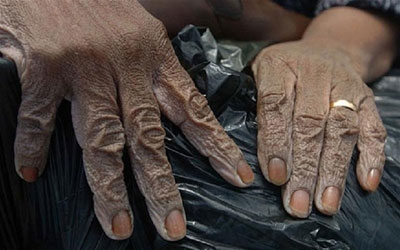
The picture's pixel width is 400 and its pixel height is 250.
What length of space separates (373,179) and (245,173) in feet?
0.64

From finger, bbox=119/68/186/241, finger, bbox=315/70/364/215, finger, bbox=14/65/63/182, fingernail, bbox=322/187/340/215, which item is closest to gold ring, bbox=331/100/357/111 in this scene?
finger, bbox=315/70/364/215

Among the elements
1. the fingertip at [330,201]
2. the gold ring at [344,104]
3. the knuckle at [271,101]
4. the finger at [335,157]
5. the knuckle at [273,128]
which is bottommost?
the fingertip at [330,201]

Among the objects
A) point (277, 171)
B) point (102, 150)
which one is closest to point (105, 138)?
point (102, 150)

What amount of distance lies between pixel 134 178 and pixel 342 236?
295 millimetres

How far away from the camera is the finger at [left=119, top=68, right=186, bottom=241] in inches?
27.5

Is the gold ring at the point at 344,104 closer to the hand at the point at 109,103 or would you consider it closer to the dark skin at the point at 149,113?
the dark skin at the point at 149,113

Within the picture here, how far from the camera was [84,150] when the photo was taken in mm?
689

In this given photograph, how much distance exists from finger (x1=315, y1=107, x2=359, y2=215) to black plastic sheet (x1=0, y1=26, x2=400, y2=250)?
0.02 metres

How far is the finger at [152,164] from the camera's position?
2.29 feet

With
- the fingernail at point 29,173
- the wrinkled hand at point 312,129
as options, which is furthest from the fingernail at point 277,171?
the fingernail at point 29,173

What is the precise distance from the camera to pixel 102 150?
0.68 metres

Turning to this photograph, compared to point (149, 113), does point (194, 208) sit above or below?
below

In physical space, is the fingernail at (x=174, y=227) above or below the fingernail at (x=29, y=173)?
below

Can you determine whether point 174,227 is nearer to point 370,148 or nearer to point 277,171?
point 277,171
